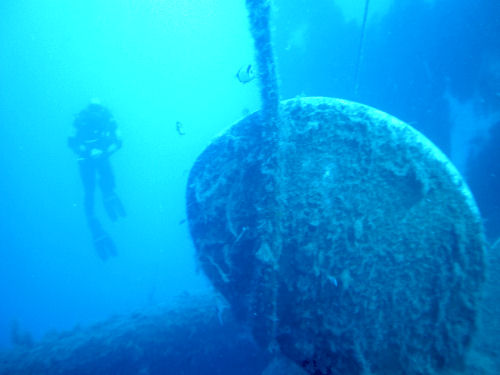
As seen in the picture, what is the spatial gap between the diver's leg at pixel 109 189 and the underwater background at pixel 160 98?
3.81 metres

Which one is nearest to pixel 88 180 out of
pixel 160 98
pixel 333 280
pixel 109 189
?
pixel 109 189

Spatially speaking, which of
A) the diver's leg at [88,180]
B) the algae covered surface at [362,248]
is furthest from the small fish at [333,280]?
the diver's leg at [88,180]

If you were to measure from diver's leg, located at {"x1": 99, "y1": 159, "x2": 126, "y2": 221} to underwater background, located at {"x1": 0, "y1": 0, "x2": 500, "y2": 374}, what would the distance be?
150 inches

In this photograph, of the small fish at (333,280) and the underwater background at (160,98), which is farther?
the underwater background at (160,98)

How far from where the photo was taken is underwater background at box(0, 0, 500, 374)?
6710 mm

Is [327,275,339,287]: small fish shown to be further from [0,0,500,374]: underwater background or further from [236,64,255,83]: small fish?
[236,64,255,83]: small fish

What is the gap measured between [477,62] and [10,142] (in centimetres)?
9752

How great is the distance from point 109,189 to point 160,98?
213ft

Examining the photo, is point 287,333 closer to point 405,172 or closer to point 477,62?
point 405,172

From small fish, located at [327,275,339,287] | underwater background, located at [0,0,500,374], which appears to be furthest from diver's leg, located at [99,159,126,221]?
small fish, located at [327,275,339,287]

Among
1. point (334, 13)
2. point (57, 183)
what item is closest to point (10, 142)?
point (57, 183)

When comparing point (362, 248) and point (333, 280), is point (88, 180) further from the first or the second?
point (362, 248)

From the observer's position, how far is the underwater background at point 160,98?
671 cm

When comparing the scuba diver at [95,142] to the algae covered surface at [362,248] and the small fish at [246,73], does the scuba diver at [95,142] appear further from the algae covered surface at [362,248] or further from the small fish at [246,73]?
the algae covered surface at [362,248]
